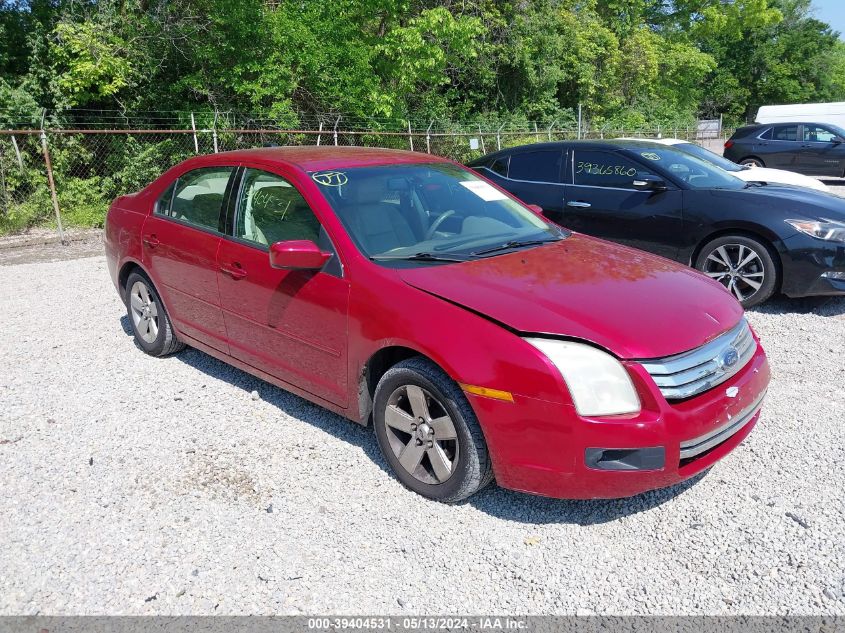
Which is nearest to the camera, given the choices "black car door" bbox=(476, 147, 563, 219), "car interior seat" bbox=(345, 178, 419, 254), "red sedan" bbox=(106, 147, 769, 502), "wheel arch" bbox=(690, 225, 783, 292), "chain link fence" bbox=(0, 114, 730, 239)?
"red sedan" bbox=(106, 147, 769, 502)

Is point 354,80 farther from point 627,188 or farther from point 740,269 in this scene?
point 740,269

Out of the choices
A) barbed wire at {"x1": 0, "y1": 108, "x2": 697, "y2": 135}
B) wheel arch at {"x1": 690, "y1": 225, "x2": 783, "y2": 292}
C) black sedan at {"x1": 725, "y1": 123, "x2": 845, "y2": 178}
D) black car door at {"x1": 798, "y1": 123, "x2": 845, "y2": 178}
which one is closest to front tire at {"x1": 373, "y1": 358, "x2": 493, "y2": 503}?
wheel arch at {"x1": 690, "y1": 225, "x2": 783, "y2": 292}

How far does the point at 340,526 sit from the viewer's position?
123 inches

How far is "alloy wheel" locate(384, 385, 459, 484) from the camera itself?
10.1 ft

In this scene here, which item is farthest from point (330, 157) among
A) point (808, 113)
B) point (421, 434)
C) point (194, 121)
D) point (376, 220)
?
point (808, 113)

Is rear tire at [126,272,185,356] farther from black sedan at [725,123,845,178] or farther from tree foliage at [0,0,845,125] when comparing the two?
black sedan at [725,123,845,178]

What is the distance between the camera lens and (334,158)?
4148 millimetres

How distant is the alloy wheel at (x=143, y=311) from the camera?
5160 mm

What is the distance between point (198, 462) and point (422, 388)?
1.47 m

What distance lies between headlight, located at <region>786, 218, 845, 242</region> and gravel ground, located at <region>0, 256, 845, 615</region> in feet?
5.84

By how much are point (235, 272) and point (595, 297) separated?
86.0 inches

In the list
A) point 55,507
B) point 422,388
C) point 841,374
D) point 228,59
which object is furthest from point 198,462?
point 228,59

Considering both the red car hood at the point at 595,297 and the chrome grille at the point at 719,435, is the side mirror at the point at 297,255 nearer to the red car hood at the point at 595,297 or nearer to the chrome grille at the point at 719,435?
the red car hood at the point at 595,297

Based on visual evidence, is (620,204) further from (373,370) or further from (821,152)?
(821,152)
